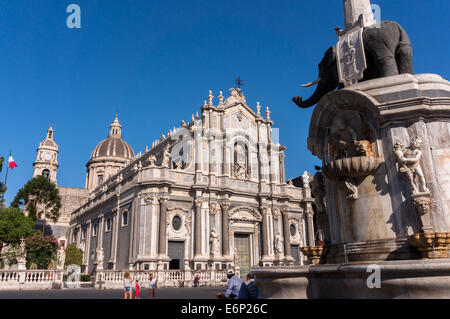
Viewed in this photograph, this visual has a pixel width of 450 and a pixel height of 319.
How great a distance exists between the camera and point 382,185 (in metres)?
6.76

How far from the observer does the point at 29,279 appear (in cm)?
2225

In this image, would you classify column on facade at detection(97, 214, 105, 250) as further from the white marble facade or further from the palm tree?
the palm tree

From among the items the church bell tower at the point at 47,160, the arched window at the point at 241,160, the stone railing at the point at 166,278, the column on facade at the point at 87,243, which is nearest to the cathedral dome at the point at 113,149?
the church bell tower at the point at 47,160

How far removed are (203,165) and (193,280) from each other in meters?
11.0

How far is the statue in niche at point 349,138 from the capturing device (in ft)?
23.2

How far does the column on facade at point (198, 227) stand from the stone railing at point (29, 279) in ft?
35.4

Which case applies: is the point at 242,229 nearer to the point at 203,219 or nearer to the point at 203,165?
the point at 203,219

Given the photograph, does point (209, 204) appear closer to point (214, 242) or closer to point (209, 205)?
point (209, 205)

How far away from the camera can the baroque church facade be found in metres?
29.9

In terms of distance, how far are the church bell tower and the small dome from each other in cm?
691

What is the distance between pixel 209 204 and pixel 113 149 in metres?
41.2

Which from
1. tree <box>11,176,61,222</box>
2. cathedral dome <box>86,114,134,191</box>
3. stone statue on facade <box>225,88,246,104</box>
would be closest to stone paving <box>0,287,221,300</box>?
stone statue on facade <box>225,88,246,104</box>

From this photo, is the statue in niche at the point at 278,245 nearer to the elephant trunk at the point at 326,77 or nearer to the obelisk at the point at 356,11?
the elephant trunk at the point at 326,77
